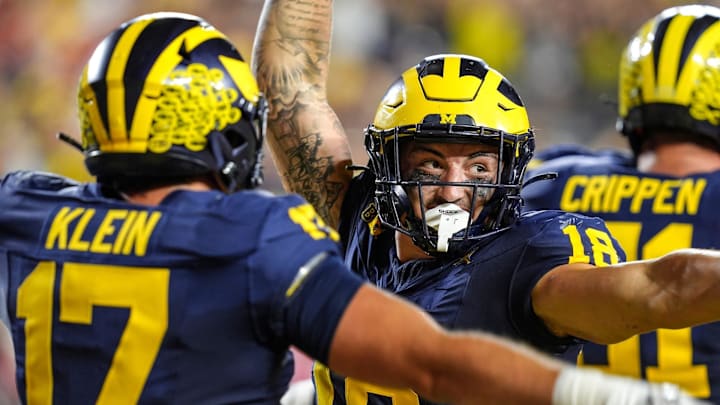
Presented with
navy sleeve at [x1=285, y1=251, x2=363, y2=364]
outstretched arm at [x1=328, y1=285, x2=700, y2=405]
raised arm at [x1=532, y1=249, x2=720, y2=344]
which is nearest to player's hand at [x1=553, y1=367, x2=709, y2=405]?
outstretched arm at [x1=328, y1=285, x2=700, y2=405]

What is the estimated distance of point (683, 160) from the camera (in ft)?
11.4

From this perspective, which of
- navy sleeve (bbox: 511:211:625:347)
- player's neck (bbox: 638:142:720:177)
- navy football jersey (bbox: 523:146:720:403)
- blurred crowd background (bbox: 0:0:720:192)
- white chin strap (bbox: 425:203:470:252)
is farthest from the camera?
blurred crowd background (bbox: 0:0:720:192)

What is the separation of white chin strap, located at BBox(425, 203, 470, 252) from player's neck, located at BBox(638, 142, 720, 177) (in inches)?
48.6

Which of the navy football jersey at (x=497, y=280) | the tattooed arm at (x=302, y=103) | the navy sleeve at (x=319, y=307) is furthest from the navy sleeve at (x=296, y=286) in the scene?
the tattooed arm at (x=302, y=103)

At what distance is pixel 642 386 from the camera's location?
1.58 metres

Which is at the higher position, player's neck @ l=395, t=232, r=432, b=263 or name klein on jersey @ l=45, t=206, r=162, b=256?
name klein on jersey @ l=45, t=206, r=162, b=256

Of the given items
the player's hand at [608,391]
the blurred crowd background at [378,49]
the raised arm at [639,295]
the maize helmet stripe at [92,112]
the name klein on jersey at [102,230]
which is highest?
the maize helmet stripe at [92,112]

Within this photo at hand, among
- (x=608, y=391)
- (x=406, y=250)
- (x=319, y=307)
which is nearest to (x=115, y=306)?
(x=319, y=307)

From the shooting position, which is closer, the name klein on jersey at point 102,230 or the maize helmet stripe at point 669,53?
the name klein on jersey at point 102,230

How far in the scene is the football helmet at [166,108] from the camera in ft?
6.47

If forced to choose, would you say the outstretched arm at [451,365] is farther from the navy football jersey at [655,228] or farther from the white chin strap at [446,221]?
the navy football jersey at [655,228]

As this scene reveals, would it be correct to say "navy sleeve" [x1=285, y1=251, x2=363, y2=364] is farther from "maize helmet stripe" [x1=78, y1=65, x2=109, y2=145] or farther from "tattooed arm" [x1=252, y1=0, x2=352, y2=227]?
"tattooed arm" [x1=252, y1=0, x2=352, y2=227]

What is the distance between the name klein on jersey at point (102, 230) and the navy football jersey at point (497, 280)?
0.67 metres

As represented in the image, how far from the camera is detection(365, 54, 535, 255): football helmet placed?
254 centimetres
